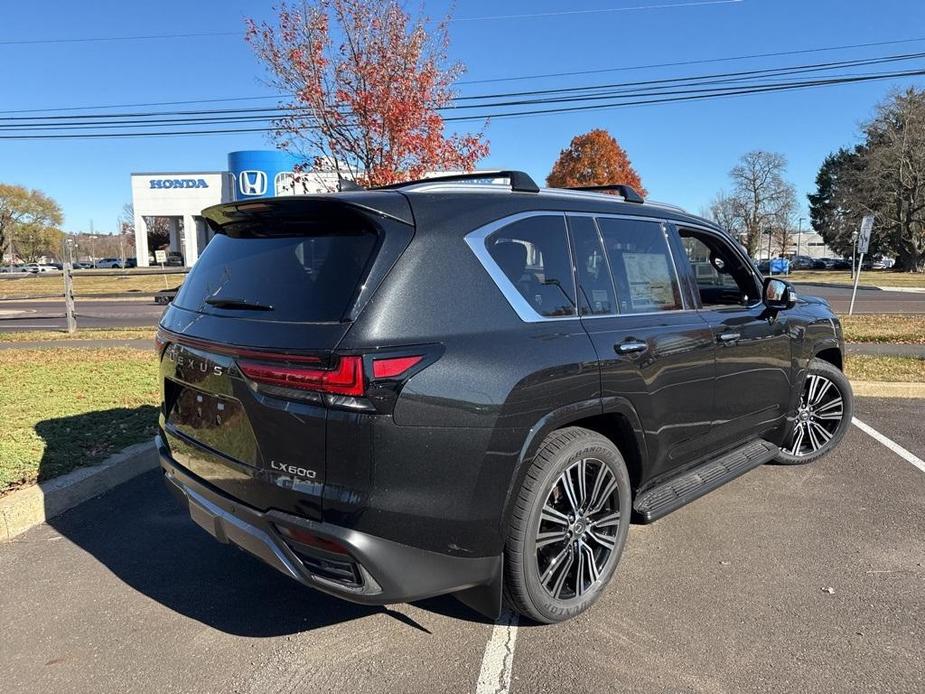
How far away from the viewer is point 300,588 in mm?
3256

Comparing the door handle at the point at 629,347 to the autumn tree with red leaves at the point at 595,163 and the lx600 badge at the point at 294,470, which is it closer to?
the lx600 badge at the point at 294,470

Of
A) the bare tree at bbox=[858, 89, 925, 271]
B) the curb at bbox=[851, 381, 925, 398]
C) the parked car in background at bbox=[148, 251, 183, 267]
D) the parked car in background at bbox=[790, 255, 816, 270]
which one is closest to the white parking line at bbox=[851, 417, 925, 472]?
the curb at bbox=[851, 381, 925, 398]

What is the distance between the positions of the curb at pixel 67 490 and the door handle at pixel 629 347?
A: 12.1ft

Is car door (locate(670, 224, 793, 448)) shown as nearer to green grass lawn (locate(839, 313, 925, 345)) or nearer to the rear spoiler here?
the rear spoiler

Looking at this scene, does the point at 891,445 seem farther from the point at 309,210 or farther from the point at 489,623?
the point at 309,210

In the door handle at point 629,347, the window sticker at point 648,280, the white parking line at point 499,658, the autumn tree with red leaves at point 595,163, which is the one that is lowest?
the white parking line at point 499,658

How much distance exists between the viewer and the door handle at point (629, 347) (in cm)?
296

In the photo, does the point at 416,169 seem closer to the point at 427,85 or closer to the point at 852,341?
the point at 427,85

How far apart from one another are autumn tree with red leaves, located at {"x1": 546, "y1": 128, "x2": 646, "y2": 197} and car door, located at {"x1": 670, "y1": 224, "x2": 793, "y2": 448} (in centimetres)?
3669

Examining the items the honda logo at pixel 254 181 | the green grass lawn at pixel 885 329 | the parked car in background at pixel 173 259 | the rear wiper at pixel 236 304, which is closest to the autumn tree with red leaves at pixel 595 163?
the honda logo at pixel 254 181

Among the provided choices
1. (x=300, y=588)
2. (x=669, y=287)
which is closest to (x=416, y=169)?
(x=669, y=287)

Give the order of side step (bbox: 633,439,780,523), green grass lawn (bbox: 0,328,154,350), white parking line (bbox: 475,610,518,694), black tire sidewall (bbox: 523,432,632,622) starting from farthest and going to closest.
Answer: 1. green grass lawn (bbox: 0,328,154,350)
2. side step (bbox: 633,439,780,523)
3. black tire sidewall (bbox: 523,432,632,622)
4. white parking line (bbox: 475,610,518,694)

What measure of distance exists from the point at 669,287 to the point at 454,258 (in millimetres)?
1587

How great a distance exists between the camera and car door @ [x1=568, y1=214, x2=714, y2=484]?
3.00 metres
